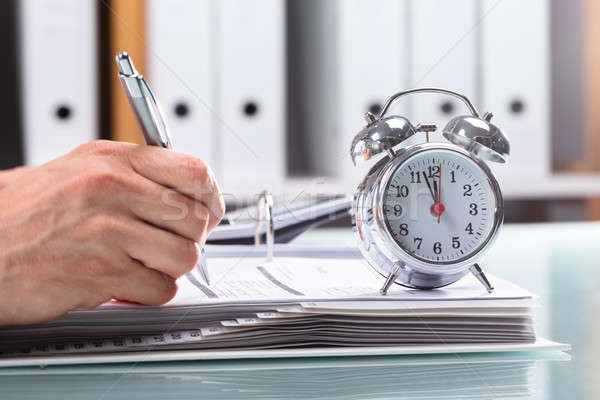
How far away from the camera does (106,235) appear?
1.80 ft

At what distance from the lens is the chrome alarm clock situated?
63cm

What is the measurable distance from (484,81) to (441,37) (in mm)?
135

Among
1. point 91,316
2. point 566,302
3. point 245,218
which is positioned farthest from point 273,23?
point 91,316

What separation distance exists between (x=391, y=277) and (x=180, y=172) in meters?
0.18

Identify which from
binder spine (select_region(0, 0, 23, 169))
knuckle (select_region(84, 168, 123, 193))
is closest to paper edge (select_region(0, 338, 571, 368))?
knuckle (select_region(84, 168, 123, 193))

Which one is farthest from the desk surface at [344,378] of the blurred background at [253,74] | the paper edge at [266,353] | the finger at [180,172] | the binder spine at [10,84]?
the binder spine at [10,84]

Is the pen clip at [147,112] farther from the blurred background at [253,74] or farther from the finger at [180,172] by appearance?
the blurred background at [253,74]

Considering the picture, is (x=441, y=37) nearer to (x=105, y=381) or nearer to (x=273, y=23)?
(x=273, y=23)

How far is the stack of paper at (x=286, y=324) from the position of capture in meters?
0.55

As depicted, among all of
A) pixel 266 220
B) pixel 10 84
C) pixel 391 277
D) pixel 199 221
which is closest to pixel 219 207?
pixel 199 221

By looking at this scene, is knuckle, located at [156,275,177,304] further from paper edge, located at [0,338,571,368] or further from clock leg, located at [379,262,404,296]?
clock leg, located at [379,262,404,296]

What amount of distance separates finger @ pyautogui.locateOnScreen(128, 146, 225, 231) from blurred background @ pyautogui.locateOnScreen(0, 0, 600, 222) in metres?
1.03

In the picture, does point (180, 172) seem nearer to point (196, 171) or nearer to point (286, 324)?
point (196, 171)

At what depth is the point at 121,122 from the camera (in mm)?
1647
